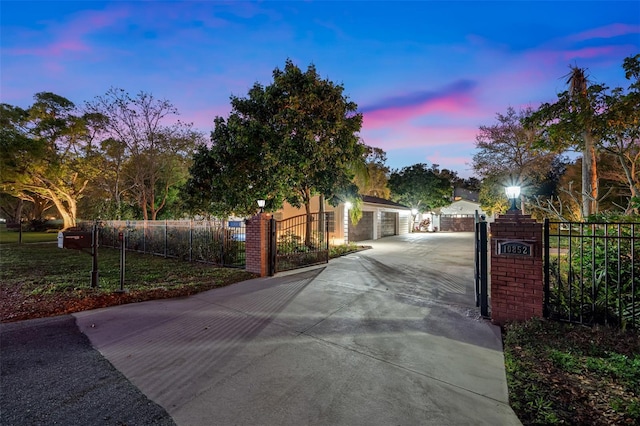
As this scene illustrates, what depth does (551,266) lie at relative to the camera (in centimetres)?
464

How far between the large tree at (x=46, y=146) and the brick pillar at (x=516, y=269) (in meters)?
22.8

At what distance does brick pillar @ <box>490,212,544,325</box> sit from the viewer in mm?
4008

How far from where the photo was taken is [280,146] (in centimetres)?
928

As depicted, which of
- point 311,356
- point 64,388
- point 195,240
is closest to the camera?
point 64,388

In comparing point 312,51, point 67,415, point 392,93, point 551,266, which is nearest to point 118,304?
point 67,415

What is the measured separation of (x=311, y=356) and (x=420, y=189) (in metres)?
31.4

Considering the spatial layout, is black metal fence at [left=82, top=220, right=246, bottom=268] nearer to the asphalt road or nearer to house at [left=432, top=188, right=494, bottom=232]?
the asphalt road

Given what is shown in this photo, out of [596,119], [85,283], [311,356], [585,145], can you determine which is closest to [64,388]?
[311,356]

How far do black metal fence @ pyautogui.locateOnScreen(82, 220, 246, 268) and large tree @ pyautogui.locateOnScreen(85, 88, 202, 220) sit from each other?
6910 millimetres

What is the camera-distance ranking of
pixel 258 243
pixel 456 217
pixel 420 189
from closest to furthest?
1. pixel 258 243
2. pixel 420 189
3. pixel 456 217

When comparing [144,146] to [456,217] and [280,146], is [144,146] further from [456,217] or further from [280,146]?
[456,217]

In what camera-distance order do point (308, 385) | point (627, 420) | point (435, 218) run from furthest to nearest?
point (435, 218)
point (308, 385)
point (627, 420)

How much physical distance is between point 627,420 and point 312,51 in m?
11.2

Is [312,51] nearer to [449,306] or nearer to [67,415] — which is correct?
[449,306]
